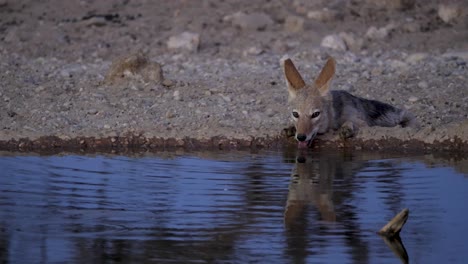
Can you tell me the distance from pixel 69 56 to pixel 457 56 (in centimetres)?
504

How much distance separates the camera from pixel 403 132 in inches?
369

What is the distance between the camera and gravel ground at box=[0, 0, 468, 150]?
948cm

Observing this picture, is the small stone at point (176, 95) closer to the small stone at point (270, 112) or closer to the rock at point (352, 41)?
the small stone at point (270, 112)

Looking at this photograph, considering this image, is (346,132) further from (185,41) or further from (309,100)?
(185,41)

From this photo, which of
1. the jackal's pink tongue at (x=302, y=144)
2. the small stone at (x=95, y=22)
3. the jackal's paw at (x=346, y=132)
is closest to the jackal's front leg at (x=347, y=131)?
the jackal's paw at (x=346, y=132)

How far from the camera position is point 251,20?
14148 millimetres

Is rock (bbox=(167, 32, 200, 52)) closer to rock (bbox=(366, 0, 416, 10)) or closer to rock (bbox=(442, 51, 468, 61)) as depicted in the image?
rock (bbox=(366, 0, 416, 10))

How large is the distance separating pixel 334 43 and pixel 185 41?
199 centimetres

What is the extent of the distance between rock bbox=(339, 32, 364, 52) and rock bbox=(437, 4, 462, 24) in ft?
5.37

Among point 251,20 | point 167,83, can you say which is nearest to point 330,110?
point 167,83

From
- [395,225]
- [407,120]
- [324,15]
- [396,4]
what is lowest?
[395,225]

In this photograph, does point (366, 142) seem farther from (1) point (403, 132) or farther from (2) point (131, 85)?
(2) point (131, 85)

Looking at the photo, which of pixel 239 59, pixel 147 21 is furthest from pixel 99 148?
pixel 147 21

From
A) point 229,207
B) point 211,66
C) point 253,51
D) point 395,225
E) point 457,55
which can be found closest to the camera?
point 395,225
